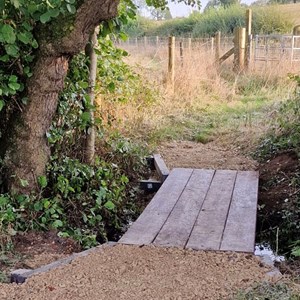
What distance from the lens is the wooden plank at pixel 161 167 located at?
5.53 meters

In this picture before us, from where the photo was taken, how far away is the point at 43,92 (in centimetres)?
406

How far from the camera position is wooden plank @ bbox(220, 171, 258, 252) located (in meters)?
3.46

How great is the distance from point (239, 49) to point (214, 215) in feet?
31.3

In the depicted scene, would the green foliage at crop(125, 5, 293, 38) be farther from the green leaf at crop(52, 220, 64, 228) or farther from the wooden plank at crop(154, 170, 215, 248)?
the green leaf at crop(52, 220, 64, 228)

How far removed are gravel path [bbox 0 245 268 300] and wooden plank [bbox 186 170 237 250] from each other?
0.20 meters

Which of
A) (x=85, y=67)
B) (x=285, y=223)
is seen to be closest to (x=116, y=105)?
(x=85, y=67)

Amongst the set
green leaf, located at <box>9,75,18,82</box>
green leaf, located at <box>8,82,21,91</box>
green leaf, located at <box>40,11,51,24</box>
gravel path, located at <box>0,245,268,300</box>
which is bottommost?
gravel path, located at <box>0,245,268,300</box>

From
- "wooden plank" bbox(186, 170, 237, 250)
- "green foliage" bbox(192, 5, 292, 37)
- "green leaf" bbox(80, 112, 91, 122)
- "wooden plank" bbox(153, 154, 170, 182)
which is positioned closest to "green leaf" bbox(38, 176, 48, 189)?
"green leaf" bbox(80, 112, 91, 122)

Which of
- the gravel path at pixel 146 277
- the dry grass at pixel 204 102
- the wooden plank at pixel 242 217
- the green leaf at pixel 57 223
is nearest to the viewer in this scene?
the gravel path at pixel 146 277

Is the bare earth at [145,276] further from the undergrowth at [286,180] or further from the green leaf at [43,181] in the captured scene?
the green leaf at [43,181]

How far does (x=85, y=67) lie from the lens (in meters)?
4.71

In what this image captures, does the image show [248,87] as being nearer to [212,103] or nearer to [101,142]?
[212,103]

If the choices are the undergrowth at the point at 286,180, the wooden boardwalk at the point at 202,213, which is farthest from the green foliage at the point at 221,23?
the wooden boardwalk at the point at 202,213

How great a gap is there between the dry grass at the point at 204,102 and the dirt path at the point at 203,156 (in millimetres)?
280
